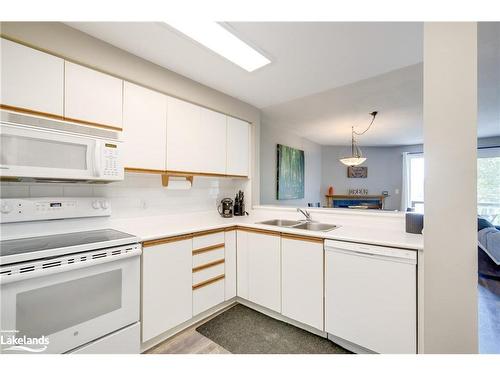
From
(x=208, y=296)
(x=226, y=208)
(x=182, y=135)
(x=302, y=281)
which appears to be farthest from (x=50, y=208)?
(x=302, y=281)

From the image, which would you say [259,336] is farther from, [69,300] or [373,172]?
[373,172]

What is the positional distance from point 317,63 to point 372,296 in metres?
1.89

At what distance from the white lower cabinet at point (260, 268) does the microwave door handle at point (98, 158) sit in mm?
1319

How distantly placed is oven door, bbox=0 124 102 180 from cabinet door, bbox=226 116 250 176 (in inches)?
54.3

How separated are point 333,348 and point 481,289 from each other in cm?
258

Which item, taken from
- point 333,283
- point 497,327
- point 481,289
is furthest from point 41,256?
point 481,289

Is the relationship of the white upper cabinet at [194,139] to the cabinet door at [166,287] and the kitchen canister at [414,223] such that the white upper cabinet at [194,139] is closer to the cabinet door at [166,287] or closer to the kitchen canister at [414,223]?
the cabinet door at [166,287]

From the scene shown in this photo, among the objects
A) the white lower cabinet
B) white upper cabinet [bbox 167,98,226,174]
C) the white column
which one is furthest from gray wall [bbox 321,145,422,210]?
the white column

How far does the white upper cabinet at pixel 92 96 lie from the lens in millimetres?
1488

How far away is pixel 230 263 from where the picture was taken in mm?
2188

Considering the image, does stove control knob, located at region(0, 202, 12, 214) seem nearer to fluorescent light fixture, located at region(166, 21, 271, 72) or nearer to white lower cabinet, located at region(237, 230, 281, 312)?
fluorescent light fixture, located at region(166, 21, 271, 72)

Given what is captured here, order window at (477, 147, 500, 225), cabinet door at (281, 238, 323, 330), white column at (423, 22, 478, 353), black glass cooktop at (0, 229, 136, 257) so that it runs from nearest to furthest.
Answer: white column at (423, 22, 478, 353) → black glass cooktop at (0, 229, 136, 257) → cabinet door at (281, 238, 323, 330) → window at (477, 147, 500, 225)

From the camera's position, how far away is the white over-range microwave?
1.22 meters

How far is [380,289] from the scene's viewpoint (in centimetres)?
146
